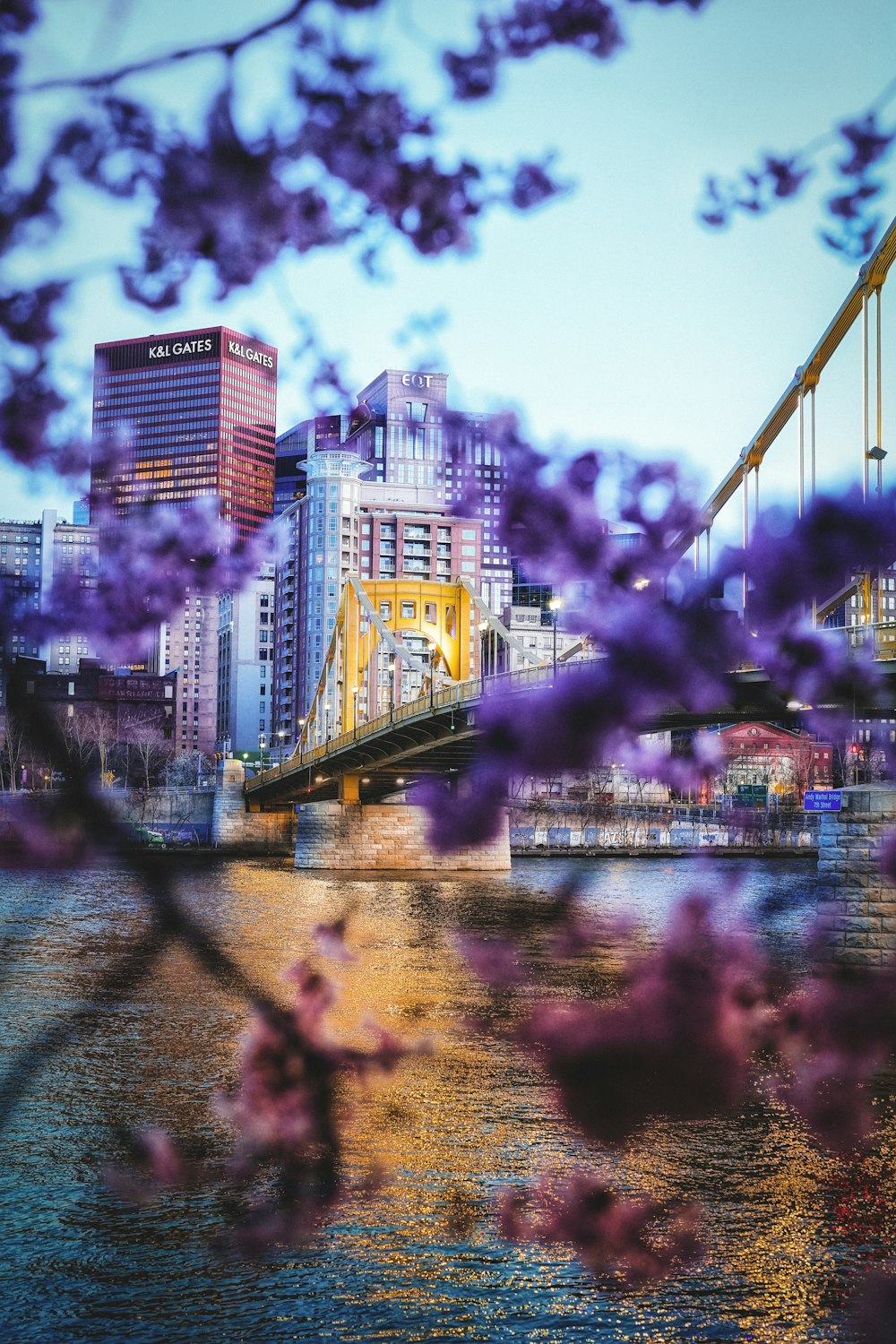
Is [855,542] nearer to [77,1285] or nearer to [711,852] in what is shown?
[77,1285]

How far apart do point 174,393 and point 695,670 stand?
2.21 m

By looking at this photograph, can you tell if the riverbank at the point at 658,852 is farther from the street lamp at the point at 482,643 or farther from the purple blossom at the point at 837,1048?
the purple blossom at the point at 837,1048

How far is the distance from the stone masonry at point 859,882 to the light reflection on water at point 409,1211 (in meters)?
6.21

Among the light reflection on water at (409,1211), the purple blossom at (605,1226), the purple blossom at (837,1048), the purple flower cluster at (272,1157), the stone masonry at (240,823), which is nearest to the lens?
the purple flower cluster at (272,1157)

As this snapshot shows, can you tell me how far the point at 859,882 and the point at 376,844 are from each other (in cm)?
3812

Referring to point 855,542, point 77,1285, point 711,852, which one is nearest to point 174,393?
point 855,542

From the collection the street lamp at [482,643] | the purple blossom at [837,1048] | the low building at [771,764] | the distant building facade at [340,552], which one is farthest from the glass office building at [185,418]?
the distant building facade at [340,552]

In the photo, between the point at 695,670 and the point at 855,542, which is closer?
the point at 695,670

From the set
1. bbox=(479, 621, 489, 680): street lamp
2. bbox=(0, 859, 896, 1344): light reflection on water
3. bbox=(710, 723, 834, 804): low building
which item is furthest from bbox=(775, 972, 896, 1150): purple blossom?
bbox=(479, 621, 489, 680): street lamp

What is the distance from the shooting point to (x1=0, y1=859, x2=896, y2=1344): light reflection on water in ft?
27.5

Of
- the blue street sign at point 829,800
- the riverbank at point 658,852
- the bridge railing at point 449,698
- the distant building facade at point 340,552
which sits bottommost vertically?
the riverbank at point 658,852

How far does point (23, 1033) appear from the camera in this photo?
1736 cm

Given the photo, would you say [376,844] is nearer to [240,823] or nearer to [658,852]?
[240,823]

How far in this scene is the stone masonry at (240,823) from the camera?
73.1m
